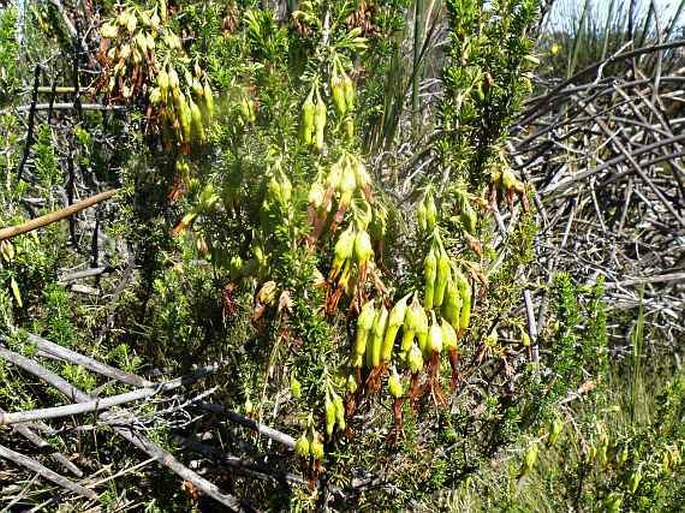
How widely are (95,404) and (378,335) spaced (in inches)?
35.7

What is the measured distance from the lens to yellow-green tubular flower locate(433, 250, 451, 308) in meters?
1.38

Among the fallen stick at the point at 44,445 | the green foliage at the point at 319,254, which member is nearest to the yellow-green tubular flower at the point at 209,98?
the green foliage at the point at 319,254

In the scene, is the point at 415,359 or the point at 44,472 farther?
the point at 44,472

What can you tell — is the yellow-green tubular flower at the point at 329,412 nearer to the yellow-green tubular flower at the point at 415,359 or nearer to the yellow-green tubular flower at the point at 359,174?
the yellow-green tubular flower at the point at 415,359

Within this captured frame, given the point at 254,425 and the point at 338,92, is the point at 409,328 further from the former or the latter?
the point at 254,425

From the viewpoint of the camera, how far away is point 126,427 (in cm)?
206

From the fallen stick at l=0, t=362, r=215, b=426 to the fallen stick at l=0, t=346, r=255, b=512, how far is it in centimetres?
3

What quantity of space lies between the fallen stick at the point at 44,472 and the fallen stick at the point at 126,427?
196 mm

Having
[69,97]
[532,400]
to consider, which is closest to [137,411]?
[532,400]

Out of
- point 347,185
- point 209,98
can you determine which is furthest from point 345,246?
point 209,98

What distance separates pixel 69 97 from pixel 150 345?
1.34 m

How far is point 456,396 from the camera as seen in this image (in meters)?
2.22

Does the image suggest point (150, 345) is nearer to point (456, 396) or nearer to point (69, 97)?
point (456, 396)

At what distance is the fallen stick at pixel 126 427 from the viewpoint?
1926 millimetres
